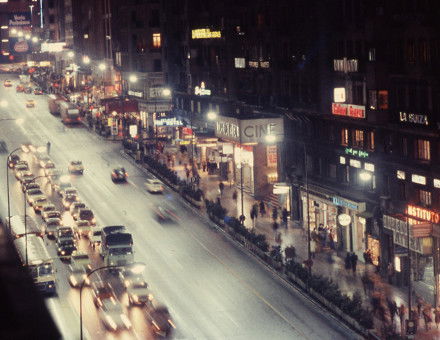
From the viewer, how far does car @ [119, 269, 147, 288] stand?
2704 inches

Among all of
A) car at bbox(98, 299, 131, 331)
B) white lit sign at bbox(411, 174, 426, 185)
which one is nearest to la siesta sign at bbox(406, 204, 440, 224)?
white lit sign at bbox(411, 174, 426, 185)

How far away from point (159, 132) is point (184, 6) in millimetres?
24176

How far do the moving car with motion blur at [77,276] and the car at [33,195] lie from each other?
33.0 meters

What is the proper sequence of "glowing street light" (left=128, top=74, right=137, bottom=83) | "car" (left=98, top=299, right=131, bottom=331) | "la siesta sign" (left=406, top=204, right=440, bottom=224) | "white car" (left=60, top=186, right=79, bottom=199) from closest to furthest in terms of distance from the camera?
1. "car" (left=98, top=299, right=131, bottom=331)
2. "la siesta sign" (left=406, top=204, right=440, bottom=224)
3. "white car" (left=60, top=186, right=79, bottom=199)
4. "glowing street light" (left=128, top=74, right=137, bottom=83)

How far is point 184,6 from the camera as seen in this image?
140500mm

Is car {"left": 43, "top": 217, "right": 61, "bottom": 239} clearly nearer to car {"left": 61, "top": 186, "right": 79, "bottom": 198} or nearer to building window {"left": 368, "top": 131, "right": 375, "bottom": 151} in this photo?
car {"left": 61, "top": 186, "right": 79, "bottom": 198}

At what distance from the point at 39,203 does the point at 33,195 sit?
3.11m

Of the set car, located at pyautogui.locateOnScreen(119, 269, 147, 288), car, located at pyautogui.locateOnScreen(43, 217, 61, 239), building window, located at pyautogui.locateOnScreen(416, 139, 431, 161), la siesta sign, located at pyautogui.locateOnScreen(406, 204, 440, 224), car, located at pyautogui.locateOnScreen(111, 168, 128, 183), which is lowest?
car, located at pyautogui.locateOnScreen(119, 269, 147, 288)

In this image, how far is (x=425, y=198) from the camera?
67.7m

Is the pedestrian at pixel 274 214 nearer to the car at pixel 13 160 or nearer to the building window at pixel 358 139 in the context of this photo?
the building window at pixel 358 139

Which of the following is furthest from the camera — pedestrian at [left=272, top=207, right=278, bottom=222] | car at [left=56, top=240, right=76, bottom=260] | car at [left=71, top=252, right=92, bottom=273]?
pedestrian at [left=272, top=207, right=278, bottom=222]

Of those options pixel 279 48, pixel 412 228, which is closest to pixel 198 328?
pixel 412 228

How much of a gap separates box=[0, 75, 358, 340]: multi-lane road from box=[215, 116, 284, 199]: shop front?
27.6ft

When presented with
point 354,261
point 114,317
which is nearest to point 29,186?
point 354,261
